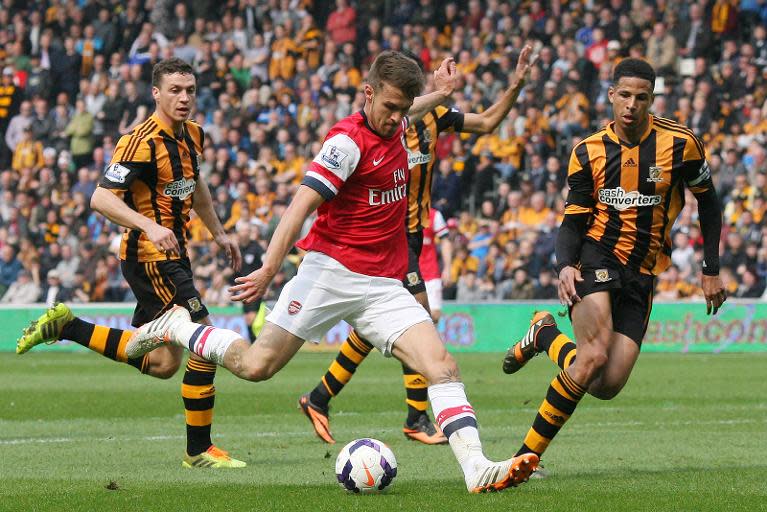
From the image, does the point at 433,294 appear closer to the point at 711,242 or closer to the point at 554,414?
the point at 711,242

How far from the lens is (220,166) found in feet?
84.4

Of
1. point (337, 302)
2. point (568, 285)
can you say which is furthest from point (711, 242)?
point (337, 302)

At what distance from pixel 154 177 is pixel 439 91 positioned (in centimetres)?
197

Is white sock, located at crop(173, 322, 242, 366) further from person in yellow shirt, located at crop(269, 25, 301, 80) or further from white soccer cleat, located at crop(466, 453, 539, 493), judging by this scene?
person in yellow shirt, located at crop(269, 25, 301, 80)

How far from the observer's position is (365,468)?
6754mm

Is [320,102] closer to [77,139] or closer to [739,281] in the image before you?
[77,139]

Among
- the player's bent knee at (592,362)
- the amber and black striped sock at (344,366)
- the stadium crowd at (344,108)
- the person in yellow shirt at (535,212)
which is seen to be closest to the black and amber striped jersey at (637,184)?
the player's bent knee at (592,362)

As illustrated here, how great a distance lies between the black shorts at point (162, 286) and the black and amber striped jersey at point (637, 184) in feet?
8.48

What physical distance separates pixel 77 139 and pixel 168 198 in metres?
19.1

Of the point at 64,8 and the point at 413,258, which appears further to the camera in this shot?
→ the point at 64,8

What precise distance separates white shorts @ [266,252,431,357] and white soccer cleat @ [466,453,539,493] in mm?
872

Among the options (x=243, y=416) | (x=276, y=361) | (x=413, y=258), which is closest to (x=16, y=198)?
(x=243, y=416)

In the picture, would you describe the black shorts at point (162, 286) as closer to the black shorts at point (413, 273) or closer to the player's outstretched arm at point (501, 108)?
the black shorts at point (413, 273)

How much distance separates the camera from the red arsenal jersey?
22.3ft
